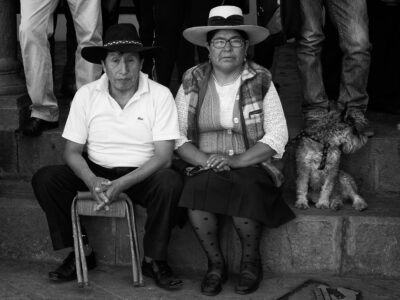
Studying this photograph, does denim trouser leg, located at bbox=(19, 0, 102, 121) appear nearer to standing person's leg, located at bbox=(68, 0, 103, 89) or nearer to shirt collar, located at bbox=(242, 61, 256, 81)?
standing person's leg, located at bbox=(68, 0, 103, 89)

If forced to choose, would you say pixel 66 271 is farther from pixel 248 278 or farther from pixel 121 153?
pixel 248 278

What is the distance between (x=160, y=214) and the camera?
4316 millimetres

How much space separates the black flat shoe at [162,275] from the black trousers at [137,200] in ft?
0.37

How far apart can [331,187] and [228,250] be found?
2.41 ft

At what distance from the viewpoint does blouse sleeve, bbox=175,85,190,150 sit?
458cm

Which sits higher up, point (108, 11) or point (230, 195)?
point (108, 11)

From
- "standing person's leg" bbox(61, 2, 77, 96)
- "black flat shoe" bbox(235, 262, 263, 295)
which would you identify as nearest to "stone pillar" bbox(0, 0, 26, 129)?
"standing person's leg" bbox(61, 2, 77, 96)

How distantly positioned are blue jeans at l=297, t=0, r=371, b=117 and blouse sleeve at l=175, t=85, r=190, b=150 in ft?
2.91

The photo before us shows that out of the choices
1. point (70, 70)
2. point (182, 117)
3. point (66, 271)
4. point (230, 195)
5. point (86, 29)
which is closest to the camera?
point (230, 195)

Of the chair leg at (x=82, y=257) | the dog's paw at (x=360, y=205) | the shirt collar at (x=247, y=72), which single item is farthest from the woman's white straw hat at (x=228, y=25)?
the chair leg at (x=82, y=257)

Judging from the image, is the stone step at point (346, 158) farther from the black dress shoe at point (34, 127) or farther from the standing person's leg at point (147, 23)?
the standing person's leg at point (147, 23)

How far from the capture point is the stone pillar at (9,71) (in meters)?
5.22

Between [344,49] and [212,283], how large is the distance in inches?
70.3

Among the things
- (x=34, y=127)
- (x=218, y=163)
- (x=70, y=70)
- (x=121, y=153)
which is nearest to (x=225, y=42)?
(x=218, y=163)
